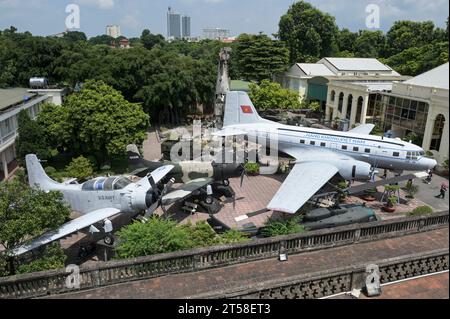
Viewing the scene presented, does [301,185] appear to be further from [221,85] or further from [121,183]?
[221,85]

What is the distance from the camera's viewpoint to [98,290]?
11.0 m

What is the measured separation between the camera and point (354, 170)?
23.5 metres

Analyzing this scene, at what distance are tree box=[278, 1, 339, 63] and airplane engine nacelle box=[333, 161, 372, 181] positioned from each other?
198ft

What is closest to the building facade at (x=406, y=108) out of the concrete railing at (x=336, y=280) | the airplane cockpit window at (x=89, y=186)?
the concrete railing at (x=336, y=280)

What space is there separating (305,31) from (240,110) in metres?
60.4

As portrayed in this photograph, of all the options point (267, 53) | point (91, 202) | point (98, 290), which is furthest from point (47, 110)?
point (267, 53)

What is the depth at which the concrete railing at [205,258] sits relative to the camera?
10.6m

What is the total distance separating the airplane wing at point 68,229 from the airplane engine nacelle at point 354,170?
14.5 m

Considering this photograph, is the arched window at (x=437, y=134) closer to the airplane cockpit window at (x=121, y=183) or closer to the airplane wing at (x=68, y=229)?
the airplane cockpit window at (x=121, y=183)

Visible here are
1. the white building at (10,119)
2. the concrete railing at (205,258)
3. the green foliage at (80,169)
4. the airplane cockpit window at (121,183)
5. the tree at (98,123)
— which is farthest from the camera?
the white building at (10,119)

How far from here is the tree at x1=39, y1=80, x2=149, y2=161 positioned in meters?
26.7

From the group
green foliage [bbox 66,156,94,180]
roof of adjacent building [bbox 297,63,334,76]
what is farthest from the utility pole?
green foliage [bbox 66,156,94,180]

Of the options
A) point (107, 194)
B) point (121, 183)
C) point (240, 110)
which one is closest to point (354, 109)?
point (240, 110)
